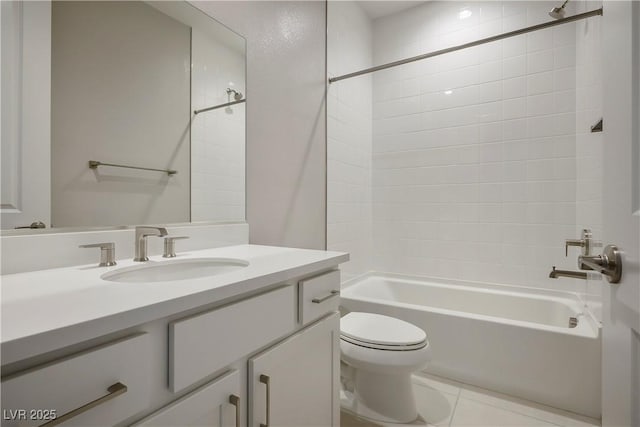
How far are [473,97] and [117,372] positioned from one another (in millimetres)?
2697

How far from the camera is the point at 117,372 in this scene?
510 mm

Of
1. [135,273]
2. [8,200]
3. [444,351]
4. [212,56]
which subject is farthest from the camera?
[444,351]

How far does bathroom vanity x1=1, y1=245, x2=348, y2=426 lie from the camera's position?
1.43ft

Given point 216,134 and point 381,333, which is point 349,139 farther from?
point 381,333

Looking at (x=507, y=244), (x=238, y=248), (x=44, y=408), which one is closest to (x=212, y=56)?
(x=238, y=248)

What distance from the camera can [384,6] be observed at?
265 cm

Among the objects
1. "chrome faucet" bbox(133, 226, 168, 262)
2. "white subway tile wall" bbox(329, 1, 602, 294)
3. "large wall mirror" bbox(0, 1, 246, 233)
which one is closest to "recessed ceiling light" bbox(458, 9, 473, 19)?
"white subway tile wall" bbox(329, 1, 602, 294)

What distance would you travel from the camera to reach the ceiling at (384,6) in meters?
2.60

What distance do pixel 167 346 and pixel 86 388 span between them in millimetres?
135

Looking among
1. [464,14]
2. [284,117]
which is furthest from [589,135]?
[284,117]

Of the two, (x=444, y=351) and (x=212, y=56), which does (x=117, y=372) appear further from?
(x=444, y=351)

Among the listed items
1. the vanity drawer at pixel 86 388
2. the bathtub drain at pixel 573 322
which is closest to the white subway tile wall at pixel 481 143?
the bathtub drain at pixel 573 322

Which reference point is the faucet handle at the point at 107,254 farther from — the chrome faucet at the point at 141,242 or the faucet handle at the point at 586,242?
the faucet handle at the point at 586,242

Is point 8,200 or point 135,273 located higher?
point 8,200
